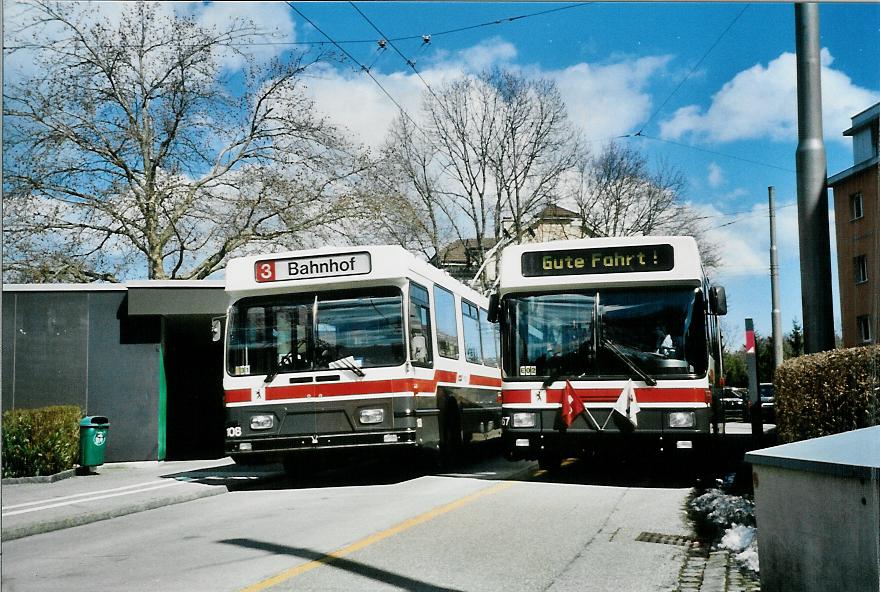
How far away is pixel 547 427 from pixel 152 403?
10377 millimetres

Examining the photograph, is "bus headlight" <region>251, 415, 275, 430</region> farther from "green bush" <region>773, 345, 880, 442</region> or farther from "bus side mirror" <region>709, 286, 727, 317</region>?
"green bush" <region>773, 345, 880, 442</region>

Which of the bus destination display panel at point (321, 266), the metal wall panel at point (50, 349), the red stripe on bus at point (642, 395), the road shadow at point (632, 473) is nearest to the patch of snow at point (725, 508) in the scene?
the red stripe on bus at point (642, 395)

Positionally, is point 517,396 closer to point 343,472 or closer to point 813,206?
point 813,206

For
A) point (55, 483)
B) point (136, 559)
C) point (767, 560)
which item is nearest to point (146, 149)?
point (55, 483)

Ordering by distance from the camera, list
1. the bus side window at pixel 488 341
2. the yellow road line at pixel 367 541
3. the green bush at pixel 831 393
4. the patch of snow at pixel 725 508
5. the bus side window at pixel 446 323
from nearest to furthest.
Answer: the yellow road line at pixel 367 541
the green bush at pixel 831 393
the patch of snow at pixel 725 508
the bus side window at pixel 446 323
the bus side window at pixel 488 341

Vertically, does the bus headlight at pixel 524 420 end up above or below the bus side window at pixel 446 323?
below

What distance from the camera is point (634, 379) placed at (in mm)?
11688

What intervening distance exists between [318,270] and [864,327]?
6.93 meters

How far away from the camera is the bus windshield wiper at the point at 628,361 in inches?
458

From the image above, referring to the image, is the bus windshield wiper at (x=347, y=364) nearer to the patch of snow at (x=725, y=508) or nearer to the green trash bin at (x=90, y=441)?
the patch of snow at (x=725, y=508)

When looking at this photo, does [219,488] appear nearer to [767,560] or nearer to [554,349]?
[554,349]

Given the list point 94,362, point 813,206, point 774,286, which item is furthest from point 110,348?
point 813,206

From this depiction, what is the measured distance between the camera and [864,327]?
863 cm

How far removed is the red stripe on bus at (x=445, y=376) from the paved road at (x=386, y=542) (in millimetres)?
1631
